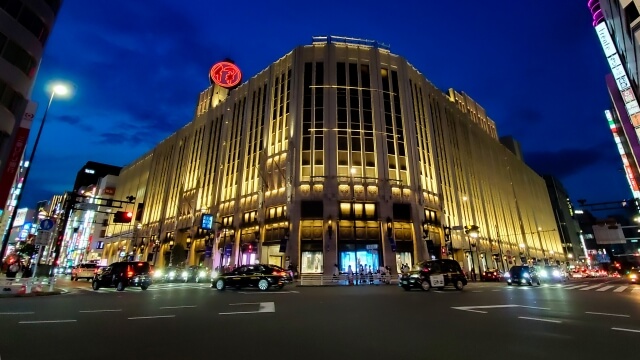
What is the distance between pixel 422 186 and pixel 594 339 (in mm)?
36332

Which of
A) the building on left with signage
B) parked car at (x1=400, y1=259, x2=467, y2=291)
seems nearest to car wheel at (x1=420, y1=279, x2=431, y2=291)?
parked car at (x1=400, y1=259, x2=467, y2=291)

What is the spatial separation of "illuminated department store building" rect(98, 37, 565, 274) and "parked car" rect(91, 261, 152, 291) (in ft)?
44.7

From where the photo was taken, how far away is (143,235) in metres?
66.6

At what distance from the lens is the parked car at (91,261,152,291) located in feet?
68.2

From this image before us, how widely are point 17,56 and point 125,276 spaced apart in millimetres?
21421

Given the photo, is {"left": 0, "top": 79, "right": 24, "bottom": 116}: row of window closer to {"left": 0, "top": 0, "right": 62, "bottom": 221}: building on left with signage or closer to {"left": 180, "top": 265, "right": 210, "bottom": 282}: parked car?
{"left": 0, "top": 0, "right": 62, "bottom": 221}: building on left with signage

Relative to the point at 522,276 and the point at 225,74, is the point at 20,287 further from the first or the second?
the point at 225,74

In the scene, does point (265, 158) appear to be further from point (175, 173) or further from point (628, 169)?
point (628, 169)

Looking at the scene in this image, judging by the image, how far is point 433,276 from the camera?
66.2 feet

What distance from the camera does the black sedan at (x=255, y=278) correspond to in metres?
20.0

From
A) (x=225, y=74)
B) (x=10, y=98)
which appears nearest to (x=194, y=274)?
(x=10, y=98)

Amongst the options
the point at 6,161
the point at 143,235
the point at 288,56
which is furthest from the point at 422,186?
the point at 143,235

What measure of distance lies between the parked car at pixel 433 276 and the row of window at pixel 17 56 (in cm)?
3505

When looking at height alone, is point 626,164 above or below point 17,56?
below
